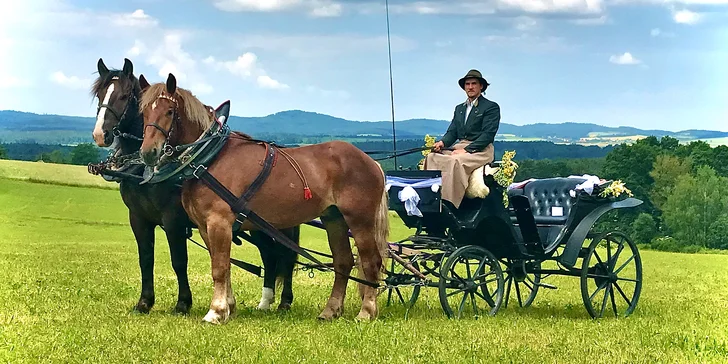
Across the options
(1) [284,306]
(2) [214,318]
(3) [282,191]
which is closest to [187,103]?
(3) [282,191]

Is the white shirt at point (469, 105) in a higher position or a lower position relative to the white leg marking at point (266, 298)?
higher

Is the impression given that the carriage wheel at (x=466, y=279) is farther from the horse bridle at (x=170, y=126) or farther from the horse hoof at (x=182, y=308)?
the horse bridle at (x=170, y=126)

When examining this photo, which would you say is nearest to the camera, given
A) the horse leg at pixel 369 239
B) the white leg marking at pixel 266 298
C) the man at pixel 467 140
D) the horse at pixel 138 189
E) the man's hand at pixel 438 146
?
the horse at pixel 138 189

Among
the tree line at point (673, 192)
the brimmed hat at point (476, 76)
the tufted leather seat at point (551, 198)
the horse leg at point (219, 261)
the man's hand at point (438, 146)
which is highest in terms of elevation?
the brimmed hat at point (476, 76)

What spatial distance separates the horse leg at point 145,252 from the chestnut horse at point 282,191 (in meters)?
0.90

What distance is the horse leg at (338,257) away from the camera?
9.11 m

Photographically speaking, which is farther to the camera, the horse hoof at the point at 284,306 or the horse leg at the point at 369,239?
the horse hoof at the point at 284,306

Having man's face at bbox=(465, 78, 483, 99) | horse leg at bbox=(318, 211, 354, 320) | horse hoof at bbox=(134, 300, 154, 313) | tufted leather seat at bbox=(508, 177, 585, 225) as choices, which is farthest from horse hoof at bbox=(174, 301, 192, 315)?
tufted leather seat at bbox=(508, 177, 585, 225)

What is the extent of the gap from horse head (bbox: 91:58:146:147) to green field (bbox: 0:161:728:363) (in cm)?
186

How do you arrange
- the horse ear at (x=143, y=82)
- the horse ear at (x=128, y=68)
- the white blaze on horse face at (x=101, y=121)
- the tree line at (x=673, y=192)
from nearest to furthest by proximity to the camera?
the white blaze on horse face at (x=101, y=121) → the horse ear at (x=128, y=68) → the horse ear at (x=143, y=82) → the tree line at (x=673, y=192)

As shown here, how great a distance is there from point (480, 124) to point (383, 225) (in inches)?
60.7

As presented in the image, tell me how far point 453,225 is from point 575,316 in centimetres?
213

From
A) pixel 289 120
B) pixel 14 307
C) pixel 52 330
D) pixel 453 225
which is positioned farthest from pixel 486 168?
pixel 289 120

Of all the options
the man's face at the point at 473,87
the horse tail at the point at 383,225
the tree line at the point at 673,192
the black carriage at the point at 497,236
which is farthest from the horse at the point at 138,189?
the tree line at the point at 673,192
